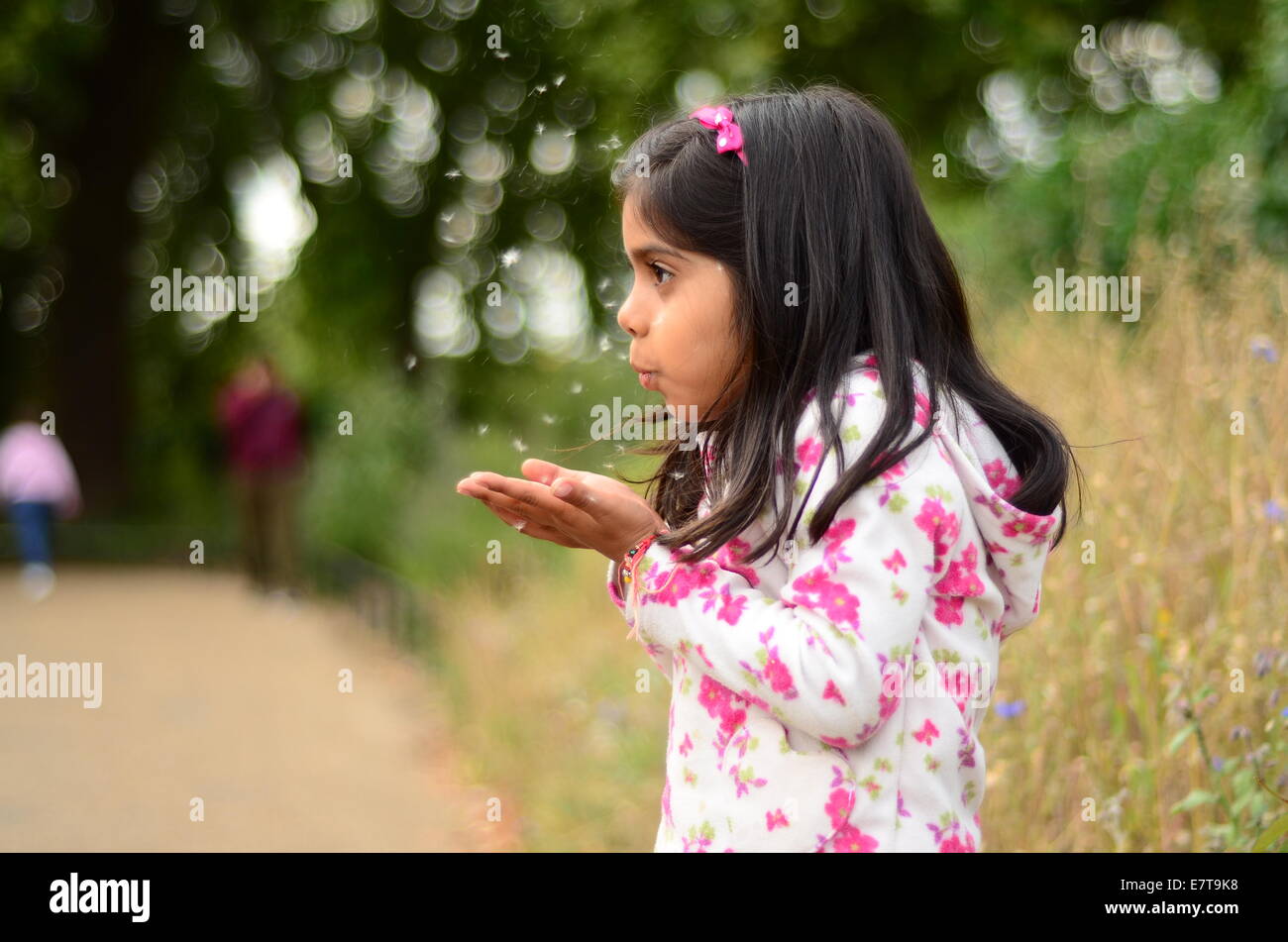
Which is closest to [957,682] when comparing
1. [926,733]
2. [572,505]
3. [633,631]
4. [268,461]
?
[926,733]

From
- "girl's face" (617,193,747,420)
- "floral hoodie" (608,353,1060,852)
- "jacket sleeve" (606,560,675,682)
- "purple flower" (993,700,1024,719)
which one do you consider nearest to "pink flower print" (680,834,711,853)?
"floral hoodie" (608,353,1060,852)

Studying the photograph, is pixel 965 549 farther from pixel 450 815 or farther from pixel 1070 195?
pixel 1070 195

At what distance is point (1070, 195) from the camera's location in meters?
7.00

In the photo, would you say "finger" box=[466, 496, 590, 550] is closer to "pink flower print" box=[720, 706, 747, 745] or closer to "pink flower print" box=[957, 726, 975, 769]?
"pink flower print" box=[720, 706, 747, 745]

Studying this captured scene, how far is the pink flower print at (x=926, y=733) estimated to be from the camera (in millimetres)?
1663

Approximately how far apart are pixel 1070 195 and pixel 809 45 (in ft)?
17.4

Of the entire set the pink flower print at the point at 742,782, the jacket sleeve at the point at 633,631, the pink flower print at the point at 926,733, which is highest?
the jacket sleeve at the point at 633,631

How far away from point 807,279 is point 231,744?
5873mm

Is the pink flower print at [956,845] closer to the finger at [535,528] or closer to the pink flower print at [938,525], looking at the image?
the pink flower print at [938,525]

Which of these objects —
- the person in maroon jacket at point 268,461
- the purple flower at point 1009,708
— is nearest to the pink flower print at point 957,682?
the purple flower at point 1009,708

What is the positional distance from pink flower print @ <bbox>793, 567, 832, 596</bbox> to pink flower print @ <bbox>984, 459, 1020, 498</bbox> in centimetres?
33

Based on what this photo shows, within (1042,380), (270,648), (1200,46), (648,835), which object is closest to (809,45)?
(1200,46)

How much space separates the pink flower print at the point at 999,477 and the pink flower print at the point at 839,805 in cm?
45

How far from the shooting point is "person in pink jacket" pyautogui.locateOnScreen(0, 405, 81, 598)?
460 inches
